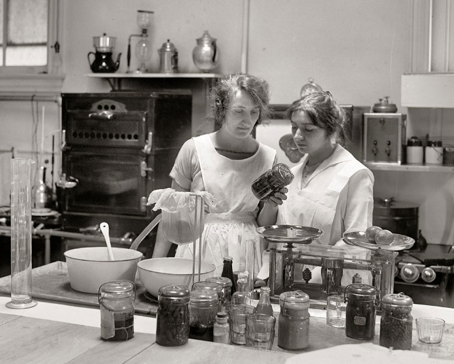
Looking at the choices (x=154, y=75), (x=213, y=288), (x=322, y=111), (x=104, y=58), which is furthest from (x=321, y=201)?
→ (x=104, y=58)

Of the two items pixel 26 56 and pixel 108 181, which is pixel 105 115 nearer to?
pixel 108 181

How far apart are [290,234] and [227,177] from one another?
0.85 metres

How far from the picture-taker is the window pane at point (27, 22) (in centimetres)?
590

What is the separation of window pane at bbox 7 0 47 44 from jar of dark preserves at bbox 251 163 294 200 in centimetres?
402

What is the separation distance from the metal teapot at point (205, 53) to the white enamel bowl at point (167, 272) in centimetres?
279

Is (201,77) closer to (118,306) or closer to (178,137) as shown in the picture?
(178,137)

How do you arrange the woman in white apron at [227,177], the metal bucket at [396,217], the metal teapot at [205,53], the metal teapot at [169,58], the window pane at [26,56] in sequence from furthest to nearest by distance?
the window pane at [26,56]
the metal teapot at [169,58]
the metal teapot at [205,53]
the metal bucket at [396,217]
the woman in white apron at [227,177]

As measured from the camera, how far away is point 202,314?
6.27 feet

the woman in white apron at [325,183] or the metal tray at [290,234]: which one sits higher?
the woman in white apron at [325,183]

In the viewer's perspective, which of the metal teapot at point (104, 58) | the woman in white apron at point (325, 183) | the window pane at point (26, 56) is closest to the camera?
the woman in white apron at point (325, 183)

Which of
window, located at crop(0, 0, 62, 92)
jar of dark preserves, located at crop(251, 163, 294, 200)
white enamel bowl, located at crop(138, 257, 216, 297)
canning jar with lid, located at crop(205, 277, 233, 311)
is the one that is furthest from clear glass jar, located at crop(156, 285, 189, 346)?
window, located at crop(0, 0, 62, 92)

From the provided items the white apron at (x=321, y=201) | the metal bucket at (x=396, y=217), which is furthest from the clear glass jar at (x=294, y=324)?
the metal bucket at (x=396, y=217)

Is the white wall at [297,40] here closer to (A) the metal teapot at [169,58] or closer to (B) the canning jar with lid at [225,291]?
(A) the metal teapot at [169,58]

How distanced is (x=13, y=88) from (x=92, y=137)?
1.63 metres
